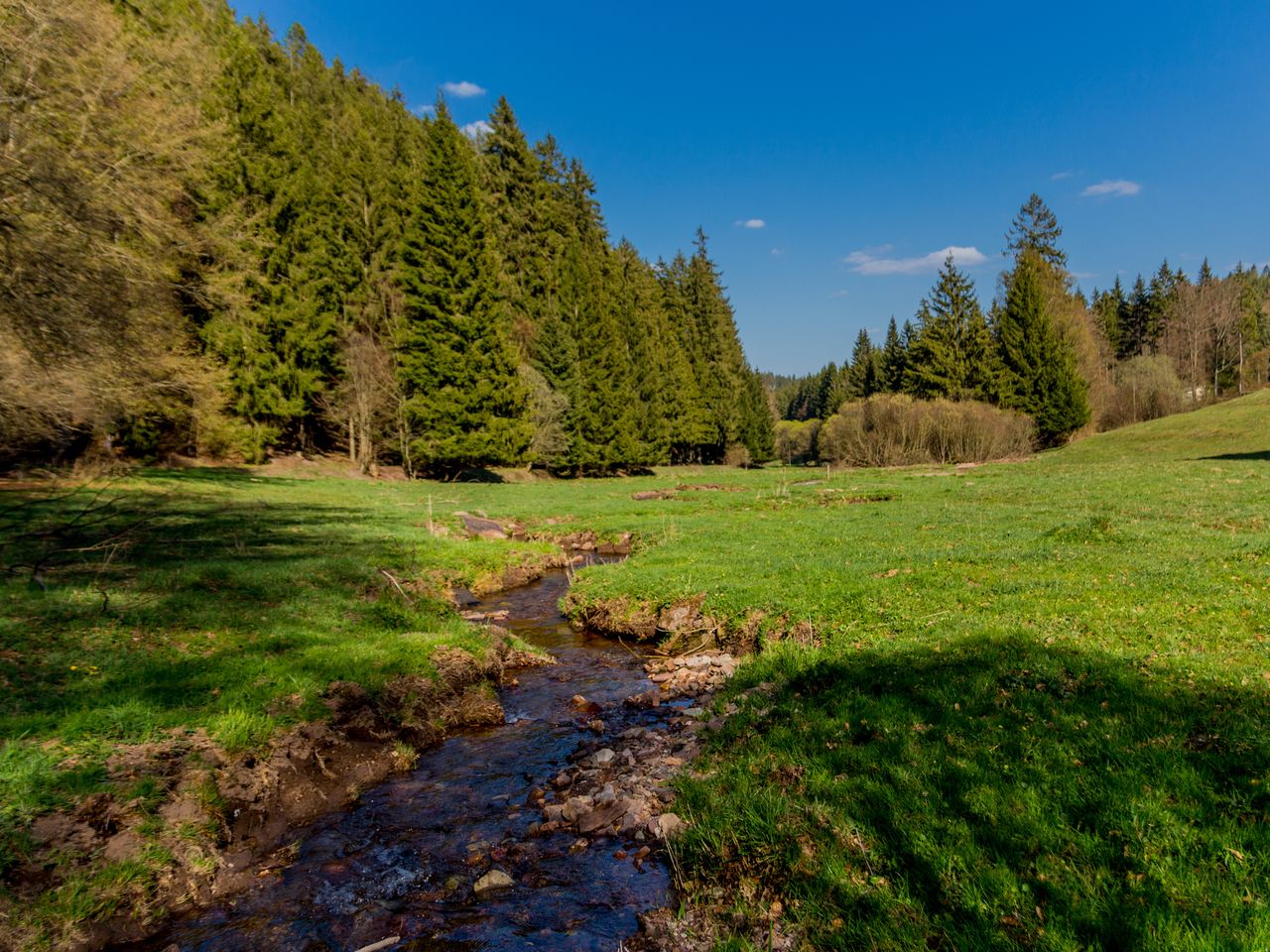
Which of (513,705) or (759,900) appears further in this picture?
(513,705)

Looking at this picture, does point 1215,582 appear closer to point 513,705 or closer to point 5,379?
point 513,705

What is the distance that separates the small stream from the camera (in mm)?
4203

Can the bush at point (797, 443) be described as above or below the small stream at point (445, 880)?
above

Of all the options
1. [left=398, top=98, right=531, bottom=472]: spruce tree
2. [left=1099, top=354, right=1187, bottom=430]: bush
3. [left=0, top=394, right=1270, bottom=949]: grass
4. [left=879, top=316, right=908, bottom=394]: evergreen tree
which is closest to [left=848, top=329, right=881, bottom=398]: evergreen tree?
[left=879, top=316, right=908, bottom=394]: evergreen tree

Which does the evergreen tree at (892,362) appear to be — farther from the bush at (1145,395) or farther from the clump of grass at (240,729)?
the clump of grass at (240,729)

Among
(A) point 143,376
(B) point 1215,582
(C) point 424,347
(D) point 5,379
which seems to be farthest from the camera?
(C) point 424,347

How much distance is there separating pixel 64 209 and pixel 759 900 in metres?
12.3

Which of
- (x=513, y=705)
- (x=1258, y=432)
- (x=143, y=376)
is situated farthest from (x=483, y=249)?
(x=1258, y=432)

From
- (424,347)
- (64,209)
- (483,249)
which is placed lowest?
(64,209)

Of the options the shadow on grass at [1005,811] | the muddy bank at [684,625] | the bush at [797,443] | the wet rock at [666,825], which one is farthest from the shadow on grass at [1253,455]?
the bush at [797,443]

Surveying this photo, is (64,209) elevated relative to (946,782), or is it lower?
elevated

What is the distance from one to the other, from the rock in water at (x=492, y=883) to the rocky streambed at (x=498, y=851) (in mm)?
11

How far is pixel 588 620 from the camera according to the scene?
40.3ft

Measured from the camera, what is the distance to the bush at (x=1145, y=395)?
6181 cm
